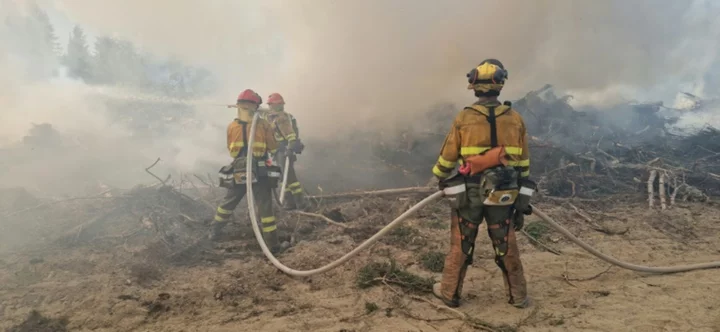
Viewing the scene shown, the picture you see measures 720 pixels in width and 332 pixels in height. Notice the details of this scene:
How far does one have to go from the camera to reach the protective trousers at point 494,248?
349 cm

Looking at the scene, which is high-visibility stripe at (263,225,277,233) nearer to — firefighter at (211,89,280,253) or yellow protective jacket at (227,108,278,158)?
firefighter at (211,89,280,253)

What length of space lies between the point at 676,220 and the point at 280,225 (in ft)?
21.7

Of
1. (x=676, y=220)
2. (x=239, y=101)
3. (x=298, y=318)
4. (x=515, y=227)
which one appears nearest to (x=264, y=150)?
(x=239, y=101)

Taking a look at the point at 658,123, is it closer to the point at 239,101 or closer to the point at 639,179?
the point at 639,179

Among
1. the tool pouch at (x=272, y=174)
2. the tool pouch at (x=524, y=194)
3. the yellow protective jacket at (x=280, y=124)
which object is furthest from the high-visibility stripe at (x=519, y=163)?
the yellow protective jacket at (x=280, y=124)

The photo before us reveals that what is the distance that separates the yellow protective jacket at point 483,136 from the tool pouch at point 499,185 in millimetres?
147

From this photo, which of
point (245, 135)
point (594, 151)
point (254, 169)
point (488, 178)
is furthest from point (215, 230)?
point (594, 151)

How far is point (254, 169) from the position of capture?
5426 millimetres

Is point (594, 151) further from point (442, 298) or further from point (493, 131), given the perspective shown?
point (442, 298)

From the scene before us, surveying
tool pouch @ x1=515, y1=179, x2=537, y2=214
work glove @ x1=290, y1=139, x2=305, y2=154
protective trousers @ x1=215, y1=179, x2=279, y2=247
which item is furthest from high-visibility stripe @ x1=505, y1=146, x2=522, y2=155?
work glove @ x1=290, y1=139, x2=305, y2=154

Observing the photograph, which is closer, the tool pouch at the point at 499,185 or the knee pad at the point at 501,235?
the tool pouch at the point at 499,185

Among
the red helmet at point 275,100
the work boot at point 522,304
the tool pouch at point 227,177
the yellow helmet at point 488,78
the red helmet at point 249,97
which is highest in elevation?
the red helmet at point 275,100

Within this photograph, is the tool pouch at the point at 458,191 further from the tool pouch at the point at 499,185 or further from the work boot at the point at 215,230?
the work boot at the point at 215,230

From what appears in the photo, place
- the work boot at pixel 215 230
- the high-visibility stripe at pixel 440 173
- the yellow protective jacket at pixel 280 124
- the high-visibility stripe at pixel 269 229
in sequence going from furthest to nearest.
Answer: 1. the yellow protective jacket at pixel 280 124
2. the work boot at pixel 215 230
3. the high-visibility stripe at pixel 269 229
4. the high-visibility stripe at pixel 440 173
